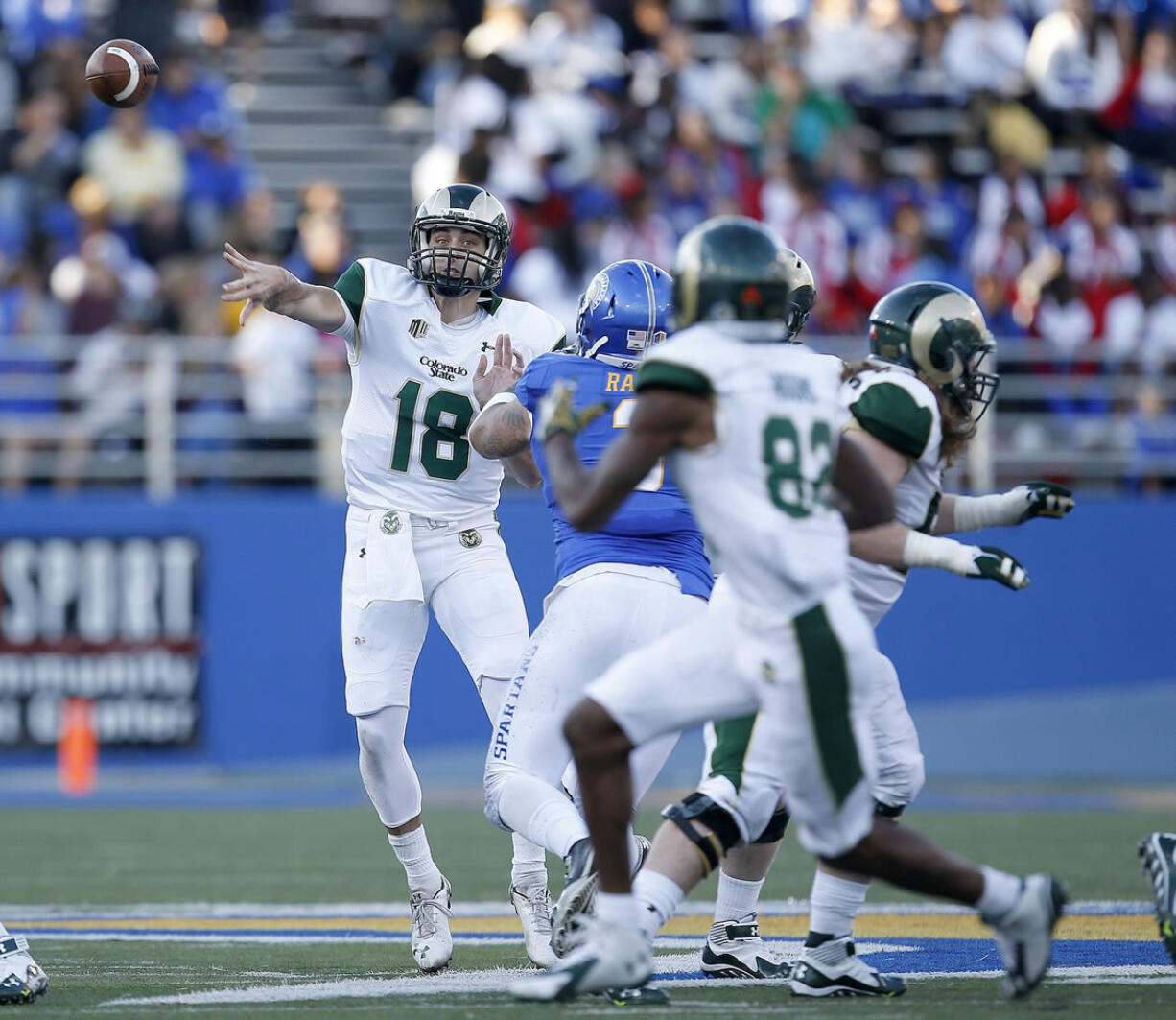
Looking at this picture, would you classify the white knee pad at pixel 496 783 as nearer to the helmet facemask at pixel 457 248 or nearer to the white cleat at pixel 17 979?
the white cleat at pixel 17 979

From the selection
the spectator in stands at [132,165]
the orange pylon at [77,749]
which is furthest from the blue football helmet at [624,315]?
the spectator in stands at [132,165]

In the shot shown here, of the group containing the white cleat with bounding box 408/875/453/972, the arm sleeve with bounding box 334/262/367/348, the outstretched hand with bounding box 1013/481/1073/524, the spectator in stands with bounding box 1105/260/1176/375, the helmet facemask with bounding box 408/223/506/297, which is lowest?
the white cleat with bounding box 408/875/453/972

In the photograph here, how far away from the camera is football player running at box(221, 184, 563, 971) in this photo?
19.5ft

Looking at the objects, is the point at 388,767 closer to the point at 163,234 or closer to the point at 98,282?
the point at 98,282

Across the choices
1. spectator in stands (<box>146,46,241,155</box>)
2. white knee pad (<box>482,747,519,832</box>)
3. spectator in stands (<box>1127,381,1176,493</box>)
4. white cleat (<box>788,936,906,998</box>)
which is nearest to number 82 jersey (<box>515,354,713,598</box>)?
white knee pad (<box>482,747,519,832</box>)

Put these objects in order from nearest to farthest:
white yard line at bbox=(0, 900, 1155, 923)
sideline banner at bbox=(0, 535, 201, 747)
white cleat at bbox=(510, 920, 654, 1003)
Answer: white cleat at bbox=(510, 920, 654, 1003) < white yard line at bbox=(0, 900, 1155, 923) < sideline banner at bbox=(0, 535, 201, 747)

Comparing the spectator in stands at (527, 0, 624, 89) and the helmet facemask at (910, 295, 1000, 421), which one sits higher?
the spectator in stands at (527, 0, 624, 89)

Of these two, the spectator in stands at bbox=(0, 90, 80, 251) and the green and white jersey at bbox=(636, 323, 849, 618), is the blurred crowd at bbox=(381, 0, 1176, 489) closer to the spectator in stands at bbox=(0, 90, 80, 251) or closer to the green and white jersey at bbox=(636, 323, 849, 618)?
the spectator in stands at bbox=(0, 90, 80, 251)

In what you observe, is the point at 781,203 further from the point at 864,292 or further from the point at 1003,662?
the point at 1003,662

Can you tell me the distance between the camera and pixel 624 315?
545cm

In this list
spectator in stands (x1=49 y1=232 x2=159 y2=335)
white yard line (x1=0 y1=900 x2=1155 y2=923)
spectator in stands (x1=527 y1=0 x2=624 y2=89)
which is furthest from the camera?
spectator in stands (x1=527 y1=0 x2=624 y2=89)

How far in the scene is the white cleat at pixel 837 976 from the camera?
5.03m

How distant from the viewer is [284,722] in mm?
13016

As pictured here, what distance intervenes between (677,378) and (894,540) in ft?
2.98
